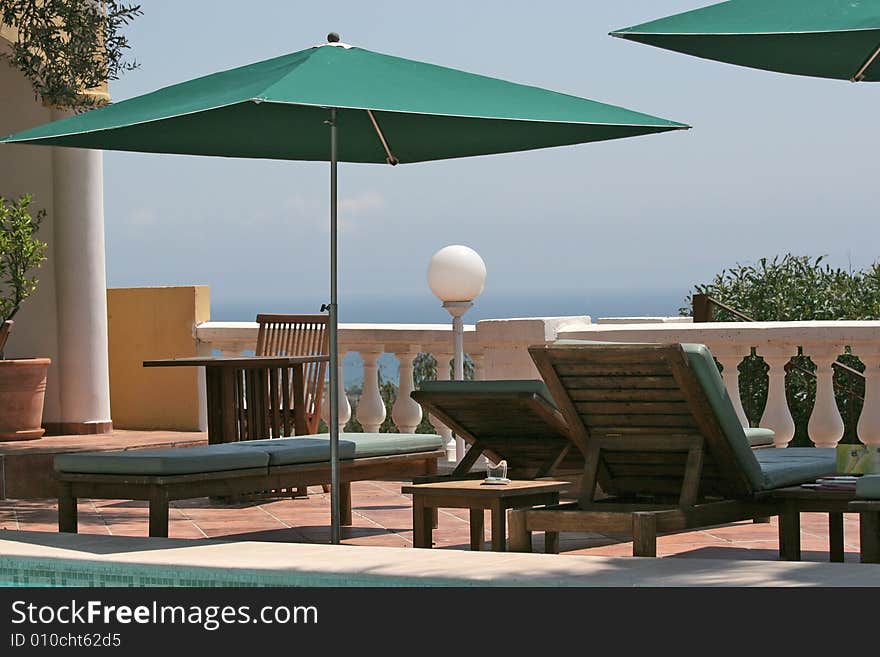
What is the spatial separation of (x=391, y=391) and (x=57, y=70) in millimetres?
18198

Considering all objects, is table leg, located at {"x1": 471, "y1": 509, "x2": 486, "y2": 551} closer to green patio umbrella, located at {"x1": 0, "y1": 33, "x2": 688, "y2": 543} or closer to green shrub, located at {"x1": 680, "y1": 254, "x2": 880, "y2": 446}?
green patio umbrella, located at {"x1": 0, "y1": 33, "x2": 688, "y2": 543}

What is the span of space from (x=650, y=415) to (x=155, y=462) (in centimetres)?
203

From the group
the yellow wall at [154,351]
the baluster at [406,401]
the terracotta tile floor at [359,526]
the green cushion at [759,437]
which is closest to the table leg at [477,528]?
the terracotta tile floor at [359,526]

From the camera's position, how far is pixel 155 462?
239 inches

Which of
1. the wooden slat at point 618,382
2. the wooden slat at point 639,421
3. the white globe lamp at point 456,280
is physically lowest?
the wooden slat at point 639,421

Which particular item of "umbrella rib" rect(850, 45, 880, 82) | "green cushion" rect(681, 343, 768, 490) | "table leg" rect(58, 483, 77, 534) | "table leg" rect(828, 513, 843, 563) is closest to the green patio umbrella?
"green cushion" rect(681, 343, 768, 490)

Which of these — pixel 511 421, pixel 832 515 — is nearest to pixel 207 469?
pixel 511 421

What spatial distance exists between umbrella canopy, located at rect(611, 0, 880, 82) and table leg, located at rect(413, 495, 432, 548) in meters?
2.12

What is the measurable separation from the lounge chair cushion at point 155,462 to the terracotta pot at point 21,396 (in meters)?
4.05

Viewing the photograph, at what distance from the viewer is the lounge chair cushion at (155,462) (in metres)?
6.07

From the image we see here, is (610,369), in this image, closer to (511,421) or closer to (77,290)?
(511,421)

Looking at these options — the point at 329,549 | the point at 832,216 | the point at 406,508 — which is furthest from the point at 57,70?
the point at 832,216

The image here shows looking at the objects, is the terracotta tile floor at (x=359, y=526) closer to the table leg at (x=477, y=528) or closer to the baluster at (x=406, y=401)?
the table leg at (x=477, y=528)
